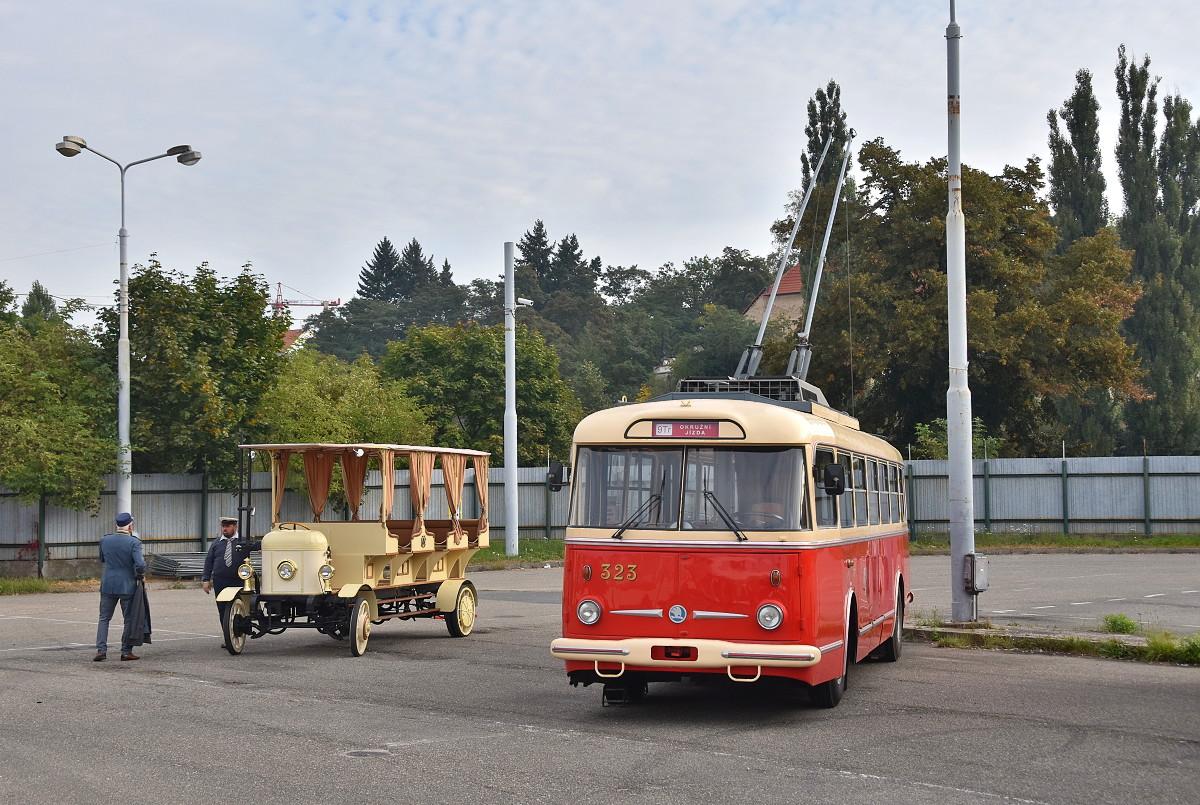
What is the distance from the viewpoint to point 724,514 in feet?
37.7

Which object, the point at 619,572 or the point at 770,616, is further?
the point at 619,572

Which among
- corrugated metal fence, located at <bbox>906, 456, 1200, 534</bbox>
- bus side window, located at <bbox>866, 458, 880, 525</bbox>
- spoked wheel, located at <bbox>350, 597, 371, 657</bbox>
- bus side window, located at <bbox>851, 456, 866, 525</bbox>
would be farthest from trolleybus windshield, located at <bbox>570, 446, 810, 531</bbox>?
corrugated metal fence, located at <bbox>906, 456, 1200, 534</bbox>

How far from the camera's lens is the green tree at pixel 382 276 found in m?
147

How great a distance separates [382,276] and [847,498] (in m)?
Answer: 138

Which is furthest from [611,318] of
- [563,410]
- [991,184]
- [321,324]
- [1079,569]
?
[1079,569]

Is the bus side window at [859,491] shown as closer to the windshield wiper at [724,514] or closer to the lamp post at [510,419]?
the windshield wiper at [724,514]

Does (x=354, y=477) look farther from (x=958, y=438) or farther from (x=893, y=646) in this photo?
(x=958, y=438)

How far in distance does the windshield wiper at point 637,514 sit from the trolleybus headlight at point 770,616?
125cm

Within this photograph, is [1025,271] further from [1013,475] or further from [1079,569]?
[1079,569]

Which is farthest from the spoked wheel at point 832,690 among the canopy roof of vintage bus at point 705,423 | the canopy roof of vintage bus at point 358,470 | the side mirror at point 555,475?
the canopy roof of vintage bus at point 358,470

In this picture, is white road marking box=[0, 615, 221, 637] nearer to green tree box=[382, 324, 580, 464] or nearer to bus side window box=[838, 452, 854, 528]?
bus side window box=[838, 452, 854, 528]

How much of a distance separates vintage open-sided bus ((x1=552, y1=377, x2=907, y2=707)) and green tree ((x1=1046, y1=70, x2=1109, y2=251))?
4967cm

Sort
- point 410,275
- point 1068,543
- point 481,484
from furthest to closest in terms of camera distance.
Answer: point 410,275
point 1068,543
point 481,484

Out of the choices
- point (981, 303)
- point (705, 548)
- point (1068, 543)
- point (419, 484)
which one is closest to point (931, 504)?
point (1068, 543)
